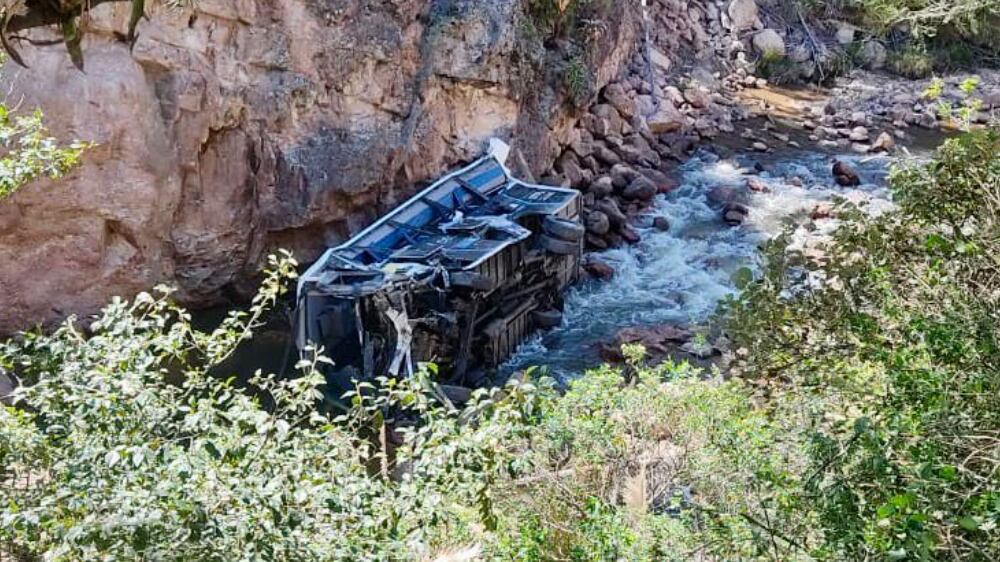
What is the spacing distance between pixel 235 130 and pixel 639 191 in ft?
28.9

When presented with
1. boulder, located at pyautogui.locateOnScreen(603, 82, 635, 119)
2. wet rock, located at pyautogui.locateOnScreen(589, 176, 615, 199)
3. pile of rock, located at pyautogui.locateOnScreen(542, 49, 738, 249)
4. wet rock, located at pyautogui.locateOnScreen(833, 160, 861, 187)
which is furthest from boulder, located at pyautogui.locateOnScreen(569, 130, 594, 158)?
wet rock, located at pyautogui.locateOnScreen(833, 160, 861, 187)

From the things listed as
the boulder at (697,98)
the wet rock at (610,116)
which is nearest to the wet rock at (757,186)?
the wet rock at (610,116)

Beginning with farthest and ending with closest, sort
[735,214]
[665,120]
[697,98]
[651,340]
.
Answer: [697,98] < [665,120] < [735,214] < [651,340]

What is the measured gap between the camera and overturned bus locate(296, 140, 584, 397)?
37.3 ft

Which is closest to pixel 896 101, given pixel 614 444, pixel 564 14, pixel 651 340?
pixel 564 14

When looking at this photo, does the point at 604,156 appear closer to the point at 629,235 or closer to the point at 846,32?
the point at 629,235

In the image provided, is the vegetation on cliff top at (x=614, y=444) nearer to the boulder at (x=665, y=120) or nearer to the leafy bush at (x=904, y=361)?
the leafy bush at (x=904, y=361)

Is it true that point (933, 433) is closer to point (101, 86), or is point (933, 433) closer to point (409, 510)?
point (409, 510)

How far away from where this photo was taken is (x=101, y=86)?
11.2 metres

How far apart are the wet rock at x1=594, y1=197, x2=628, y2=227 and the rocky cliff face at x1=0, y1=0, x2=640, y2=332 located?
2.56 meters

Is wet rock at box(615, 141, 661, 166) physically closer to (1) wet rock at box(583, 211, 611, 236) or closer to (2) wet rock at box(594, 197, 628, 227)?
(2) wet rock at box(594, 197, 628, 227)

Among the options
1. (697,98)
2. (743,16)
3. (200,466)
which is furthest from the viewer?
(743,16)

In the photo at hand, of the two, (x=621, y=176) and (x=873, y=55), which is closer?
(x=621, y=176)

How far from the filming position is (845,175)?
19.7 m
